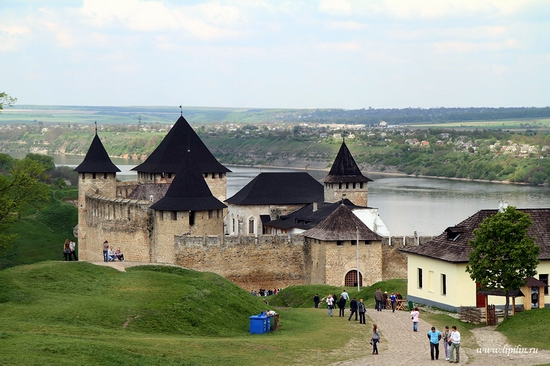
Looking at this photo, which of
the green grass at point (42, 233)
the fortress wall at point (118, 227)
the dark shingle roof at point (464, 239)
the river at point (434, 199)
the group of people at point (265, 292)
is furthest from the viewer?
the river at point (434, 199)

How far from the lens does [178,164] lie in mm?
47344

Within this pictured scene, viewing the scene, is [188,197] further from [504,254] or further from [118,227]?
[504,254]

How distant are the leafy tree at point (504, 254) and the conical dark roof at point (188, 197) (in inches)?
614

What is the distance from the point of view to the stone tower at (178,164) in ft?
156

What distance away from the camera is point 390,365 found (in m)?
18.2

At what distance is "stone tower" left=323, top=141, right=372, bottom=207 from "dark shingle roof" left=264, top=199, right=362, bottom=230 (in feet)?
2.67

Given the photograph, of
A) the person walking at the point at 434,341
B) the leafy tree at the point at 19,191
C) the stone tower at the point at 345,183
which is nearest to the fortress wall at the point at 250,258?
the leafy tree at the point at 19,191

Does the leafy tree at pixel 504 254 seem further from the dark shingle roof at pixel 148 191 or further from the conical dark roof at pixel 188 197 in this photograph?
the dark shingle roof at pixel 148 191

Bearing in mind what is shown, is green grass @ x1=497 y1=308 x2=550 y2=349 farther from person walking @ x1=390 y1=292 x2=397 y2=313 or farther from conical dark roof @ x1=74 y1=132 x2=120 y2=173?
conical dark roof @ x1=74 y1=132 x2=120 y2=173

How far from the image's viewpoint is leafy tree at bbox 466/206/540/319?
23.4 metres

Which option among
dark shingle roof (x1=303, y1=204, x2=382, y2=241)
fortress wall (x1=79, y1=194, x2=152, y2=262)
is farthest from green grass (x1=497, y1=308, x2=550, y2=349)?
fortress wall (x1=79, y1=194, x2=152, y2=262)

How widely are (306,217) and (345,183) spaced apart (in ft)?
12.9

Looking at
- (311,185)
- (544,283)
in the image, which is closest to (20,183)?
(544,283)

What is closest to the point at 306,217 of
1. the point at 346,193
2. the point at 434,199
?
the point at 346,193
